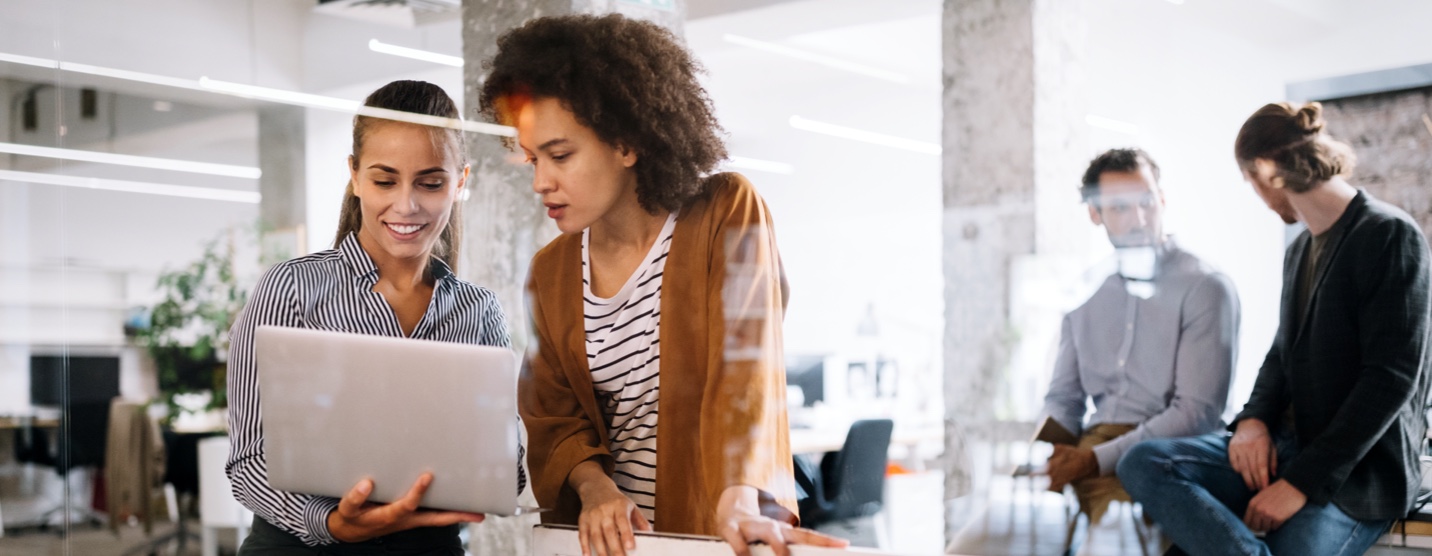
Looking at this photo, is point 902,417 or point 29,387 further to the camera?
point 29,387

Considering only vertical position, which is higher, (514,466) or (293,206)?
(293,206)

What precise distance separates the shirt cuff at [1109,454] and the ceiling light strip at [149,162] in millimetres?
2107

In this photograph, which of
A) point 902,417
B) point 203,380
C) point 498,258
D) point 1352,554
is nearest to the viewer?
point 1352,554

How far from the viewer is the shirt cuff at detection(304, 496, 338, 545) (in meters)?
2.38

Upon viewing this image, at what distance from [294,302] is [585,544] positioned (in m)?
0.88

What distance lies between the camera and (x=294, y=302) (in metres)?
2.64

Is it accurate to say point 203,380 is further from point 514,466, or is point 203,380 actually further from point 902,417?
point 902,417

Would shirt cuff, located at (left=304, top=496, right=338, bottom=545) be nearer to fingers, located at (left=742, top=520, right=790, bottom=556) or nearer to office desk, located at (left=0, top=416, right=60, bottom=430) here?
fingers, located at (left=742, top=520, right=790, bottom=556)

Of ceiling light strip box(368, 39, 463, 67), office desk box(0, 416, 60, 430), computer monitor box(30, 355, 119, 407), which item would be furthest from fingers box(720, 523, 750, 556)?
office desk box(0, 416, 60, 430)

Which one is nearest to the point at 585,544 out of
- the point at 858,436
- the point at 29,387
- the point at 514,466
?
the point at 514,466

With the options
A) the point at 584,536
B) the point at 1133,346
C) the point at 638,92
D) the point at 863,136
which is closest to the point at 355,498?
the point at 584,536

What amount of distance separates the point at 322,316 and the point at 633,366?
2.28 ft

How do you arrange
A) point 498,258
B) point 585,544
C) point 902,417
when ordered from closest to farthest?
point 585,544, point 902,417, point 498,258

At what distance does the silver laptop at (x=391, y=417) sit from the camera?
2.26 m
